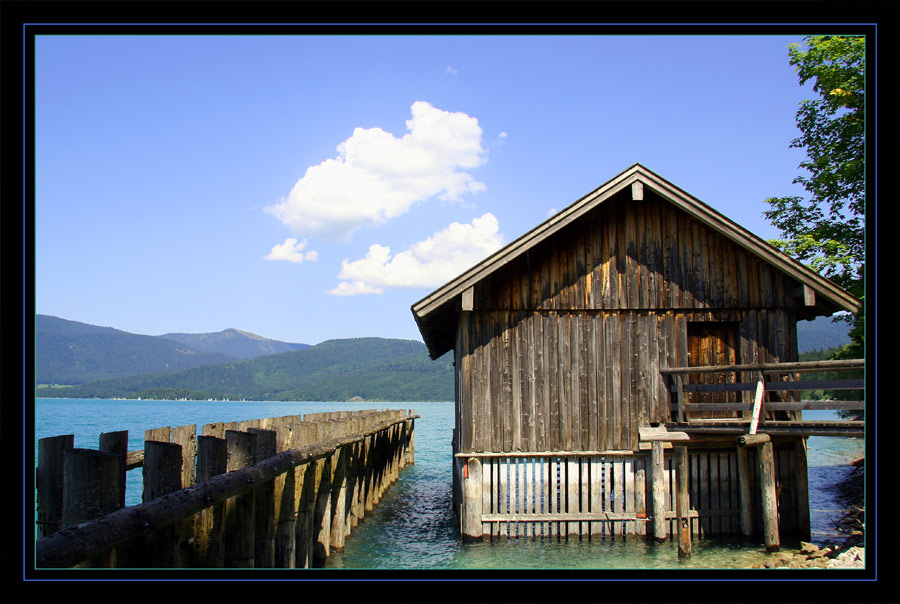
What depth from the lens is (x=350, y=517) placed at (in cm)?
1658

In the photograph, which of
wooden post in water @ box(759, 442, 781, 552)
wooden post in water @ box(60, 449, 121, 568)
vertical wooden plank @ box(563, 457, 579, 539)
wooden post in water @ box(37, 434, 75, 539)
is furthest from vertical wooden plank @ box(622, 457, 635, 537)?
wooden post in water @ box(60, 449, 121, 568)

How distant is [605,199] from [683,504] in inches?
245

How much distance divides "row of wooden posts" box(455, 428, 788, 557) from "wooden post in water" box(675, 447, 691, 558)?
0.8 inches

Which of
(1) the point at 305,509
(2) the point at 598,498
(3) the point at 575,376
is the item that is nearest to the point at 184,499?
(1) the point at 305,509

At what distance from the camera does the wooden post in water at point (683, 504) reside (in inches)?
511

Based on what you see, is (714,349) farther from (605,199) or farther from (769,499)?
(605,199)

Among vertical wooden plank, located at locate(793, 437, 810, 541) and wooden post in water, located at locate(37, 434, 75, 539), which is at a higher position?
wooden post in water, located at locate(37, 434, 75, 539)

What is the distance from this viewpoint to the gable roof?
1338 centimetres

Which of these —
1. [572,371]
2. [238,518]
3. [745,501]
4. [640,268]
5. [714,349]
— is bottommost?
[745,501]

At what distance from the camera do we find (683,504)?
525 inches

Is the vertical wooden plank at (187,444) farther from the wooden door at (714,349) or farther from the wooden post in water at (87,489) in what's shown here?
the wooden door at (714,349)

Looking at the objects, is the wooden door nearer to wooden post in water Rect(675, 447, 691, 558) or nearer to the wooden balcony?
the wooden balcony

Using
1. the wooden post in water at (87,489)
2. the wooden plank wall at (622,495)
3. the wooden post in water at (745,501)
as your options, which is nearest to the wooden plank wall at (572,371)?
the wooden plank wall at (622,495)

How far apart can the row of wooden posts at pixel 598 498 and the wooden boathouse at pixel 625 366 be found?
0.03m
